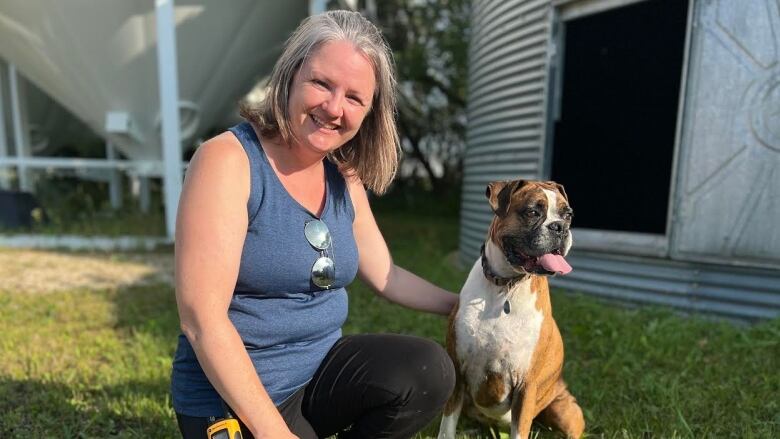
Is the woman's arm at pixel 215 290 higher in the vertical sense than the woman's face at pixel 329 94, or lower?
lower

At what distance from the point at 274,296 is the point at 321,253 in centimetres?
21

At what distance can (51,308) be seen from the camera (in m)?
4.56

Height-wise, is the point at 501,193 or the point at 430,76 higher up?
the point at 430,76

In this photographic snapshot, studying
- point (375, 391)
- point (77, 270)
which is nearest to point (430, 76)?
point (77, 270)

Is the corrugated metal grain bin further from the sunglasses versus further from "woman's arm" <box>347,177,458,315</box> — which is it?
the sunglasses

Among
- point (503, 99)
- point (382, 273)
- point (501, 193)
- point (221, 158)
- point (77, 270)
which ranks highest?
point (503, 99)

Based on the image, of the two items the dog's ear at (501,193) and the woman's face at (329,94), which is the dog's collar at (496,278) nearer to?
the dog's ear at (501,193)

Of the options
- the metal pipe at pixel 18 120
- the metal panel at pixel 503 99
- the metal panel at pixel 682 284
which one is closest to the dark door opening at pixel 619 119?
the metal panel at pixel 503 99

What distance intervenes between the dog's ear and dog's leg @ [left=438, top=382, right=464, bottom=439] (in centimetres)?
79

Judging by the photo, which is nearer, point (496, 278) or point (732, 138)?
point (496, 278)

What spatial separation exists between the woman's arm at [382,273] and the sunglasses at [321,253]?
1.17 feet

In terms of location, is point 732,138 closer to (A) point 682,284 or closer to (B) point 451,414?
(A) point 682,284

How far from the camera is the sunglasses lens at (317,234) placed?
1743 mm

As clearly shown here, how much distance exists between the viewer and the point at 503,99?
20.3 feet
